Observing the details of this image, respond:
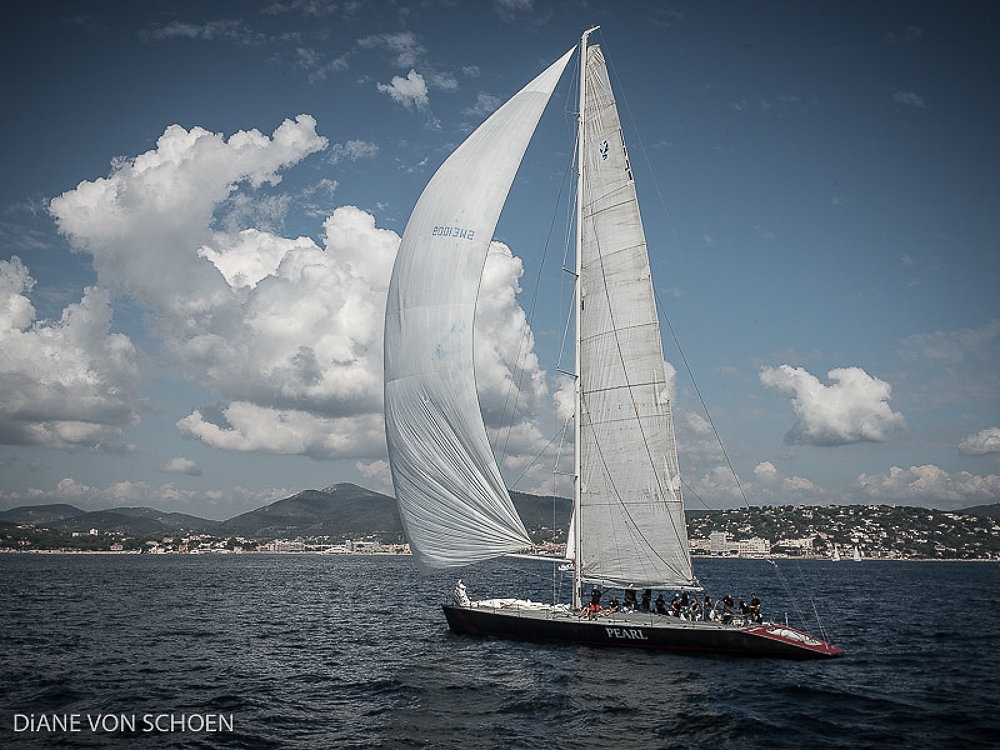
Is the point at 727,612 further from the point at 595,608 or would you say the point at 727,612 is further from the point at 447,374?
the point at 447,374

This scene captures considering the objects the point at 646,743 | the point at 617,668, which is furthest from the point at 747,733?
the point at 617,668

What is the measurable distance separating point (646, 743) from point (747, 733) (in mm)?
2607

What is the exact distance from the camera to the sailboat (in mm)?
23578

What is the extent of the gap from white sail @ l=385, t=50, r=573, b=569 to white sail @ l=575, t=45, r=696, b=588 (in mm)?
3435

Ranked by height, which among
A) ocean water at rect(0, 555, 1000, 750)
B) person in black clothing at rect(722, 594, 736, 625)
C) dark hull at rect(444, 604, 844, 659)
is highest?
person in black clothing at rect(722, 594, 736, 625)

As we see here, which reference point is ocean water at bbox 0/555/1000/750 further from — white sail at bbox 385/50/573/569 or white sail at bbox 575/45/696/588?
white sail at bbox 385/50/573/569

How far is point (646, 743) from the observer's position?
15.7 meters

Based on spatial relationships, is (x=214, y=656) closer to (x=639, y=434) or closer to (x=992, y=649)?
(x=639, y=434)

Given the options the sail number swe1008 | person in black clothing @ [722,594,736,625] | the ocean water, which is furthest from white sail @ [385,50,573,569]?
person in black clothing @ [722,594,736,625]

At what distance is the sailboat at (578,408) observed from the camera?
2358cm

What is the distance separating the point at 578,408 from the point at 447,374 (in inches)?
220

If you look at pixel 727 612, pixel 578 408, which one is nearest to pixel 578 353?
pixel 578 408

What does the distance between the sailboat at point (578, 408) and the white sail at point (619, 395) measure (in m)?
0.04

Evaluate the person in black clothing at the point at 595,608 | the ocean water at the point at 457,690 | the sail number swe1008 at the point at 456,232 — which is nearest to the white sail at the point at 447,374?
the sail number swe1008 at the point at 456,232
